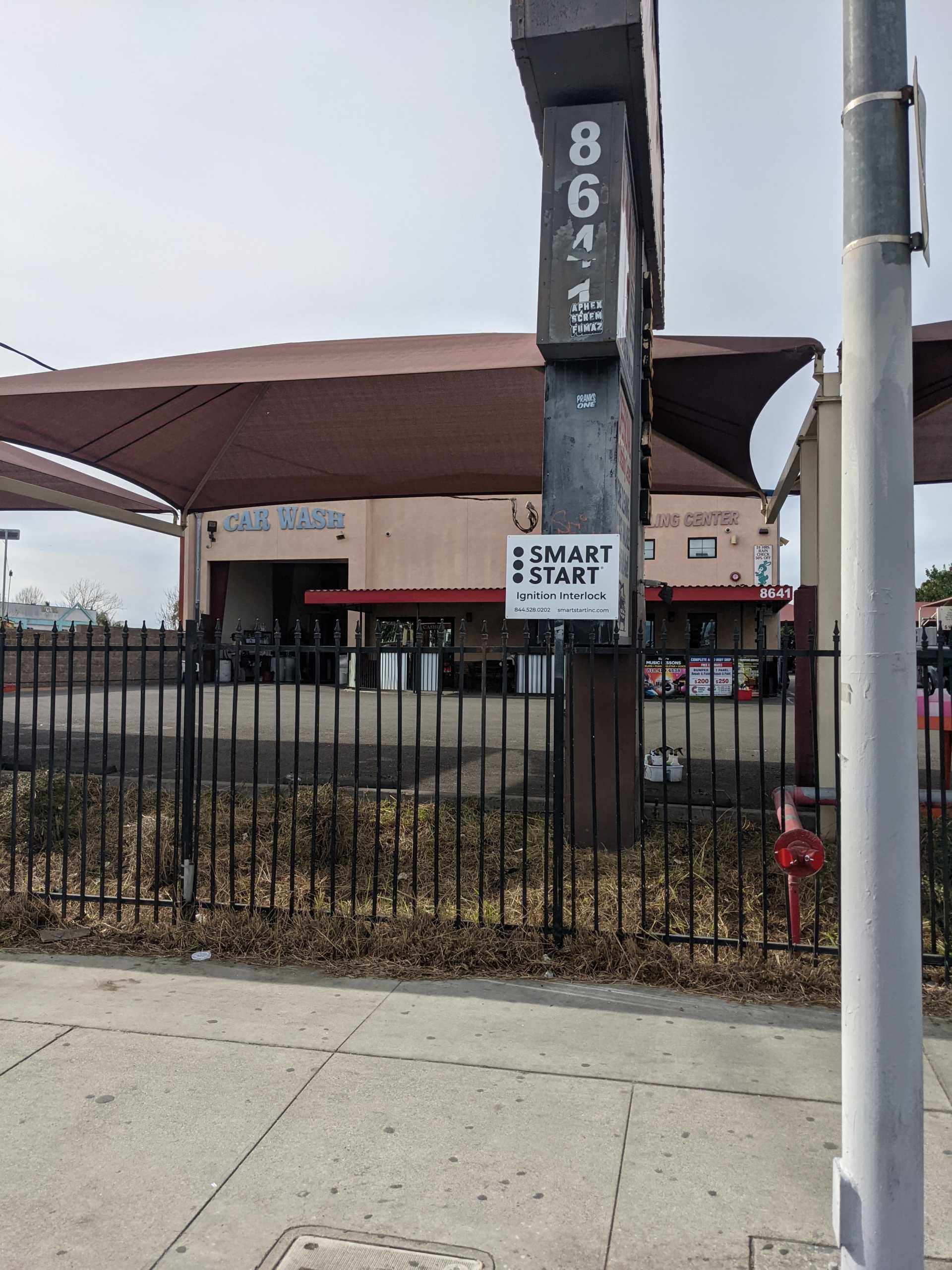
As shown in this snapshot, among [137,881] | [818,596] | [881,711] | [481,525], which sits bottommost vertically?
[137,881]

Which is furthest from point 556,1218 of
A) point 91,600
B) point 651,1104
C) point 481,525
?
point 91,600

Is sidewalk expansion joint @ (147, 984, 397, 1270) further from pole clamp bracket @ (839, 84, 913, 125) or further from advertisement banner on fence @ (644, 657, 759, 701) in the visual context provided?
advertisement banner on fence @ (644, 657, 759, 701)

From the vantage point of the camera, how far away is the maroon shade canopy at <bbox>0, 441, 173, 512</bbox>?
944 centimetres

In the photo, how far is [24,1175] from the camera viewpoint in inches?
119

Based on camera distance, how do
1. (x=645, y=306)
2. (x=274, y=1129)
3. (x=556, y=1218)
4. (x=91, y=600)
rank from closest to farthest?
(x=556, y=1218)
(x=274, y=1129)
(x=645, y=306)
(x=91, y=600)

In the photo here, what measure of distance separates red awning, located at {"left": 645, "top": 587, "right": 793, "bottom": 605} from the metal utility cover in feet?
82.6

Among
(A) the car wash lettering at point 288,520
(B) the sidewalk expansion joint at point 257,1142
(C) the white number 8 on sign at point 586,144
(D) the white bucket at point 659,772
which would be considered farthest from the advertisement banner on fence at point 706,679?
(B) the sidewalk expansion joint at point 257,1142

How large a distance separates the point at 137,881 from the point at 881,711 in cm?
435

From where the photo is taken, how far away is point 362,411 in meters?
8.14

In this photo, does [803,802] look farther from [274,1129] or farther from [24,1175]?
[24,1175]

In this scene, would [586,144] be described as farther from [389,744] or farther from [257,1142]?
[389,744]

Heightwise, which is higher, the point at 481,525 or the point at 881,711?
the point at 481,525

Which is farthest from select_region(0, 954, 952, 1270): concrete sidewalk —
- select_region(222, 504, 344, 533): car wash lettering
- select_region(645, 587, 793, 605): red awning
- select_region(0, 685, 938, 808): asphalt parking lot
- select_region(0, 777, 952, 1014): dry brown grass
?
select_region(222, 504, 344, 533): car wash lettering

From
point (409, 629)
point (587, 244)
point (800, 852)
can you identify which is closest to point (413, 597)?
point (409, 629)
